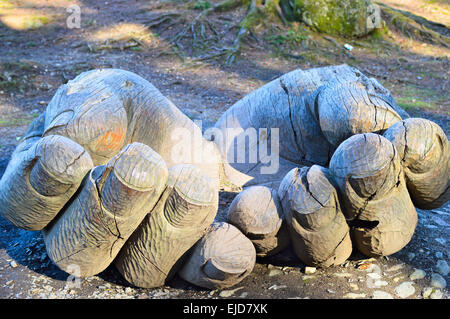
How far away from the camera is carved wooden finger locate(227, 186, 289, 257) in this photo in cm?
266

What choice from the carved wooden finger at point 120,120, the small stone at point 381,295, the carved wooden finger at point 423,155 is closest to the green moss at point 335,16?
the carved wooden finger at point 120,120

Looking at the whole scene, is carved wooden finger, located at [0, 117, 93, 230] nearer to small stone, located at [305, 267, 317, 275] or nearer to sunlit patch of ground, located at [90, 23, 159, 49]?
small stone, located at [305, 267, 317, 275]

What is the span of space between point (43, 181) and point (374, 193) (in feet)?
5.76

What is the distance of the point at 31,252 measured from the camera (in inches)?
118

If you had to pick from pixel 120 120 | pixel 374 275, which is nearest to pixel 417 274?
pixel 374 275

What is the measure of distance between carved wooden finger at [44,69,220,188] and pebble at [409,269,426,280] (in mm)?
1479

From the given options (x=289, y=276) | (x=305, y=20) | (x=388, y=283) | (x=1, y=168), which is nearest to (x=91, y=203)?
(x=289, y=276)

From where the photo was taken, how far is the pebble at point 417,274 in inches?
108

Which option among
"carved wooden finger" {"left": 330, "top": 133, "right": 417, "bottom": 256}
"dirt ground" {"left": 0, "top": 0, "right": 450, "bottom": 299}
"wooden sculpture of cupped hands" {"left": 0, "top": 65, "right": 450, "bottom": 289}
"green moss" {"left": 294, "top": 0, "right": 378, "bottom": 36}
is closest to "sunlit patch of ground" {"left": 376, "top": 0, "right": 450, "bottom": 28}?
"dirt ground" {"left": 0, "top": 0, "right": 450, "bottom": 299}

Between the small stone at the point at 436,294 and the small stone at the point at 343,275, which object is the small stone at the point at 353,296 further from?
the small stone at the point at 436,294

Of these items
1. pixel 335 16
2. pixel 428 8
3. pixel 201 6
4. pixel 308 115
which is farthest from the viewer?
pixel 428 8

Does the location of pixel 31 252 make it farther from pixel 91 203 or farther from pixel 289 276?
pixel 289 276

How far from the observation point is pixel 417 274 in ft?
9.06

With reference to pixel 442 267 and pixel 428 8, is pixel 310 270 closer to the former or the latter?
pixel 442 267
